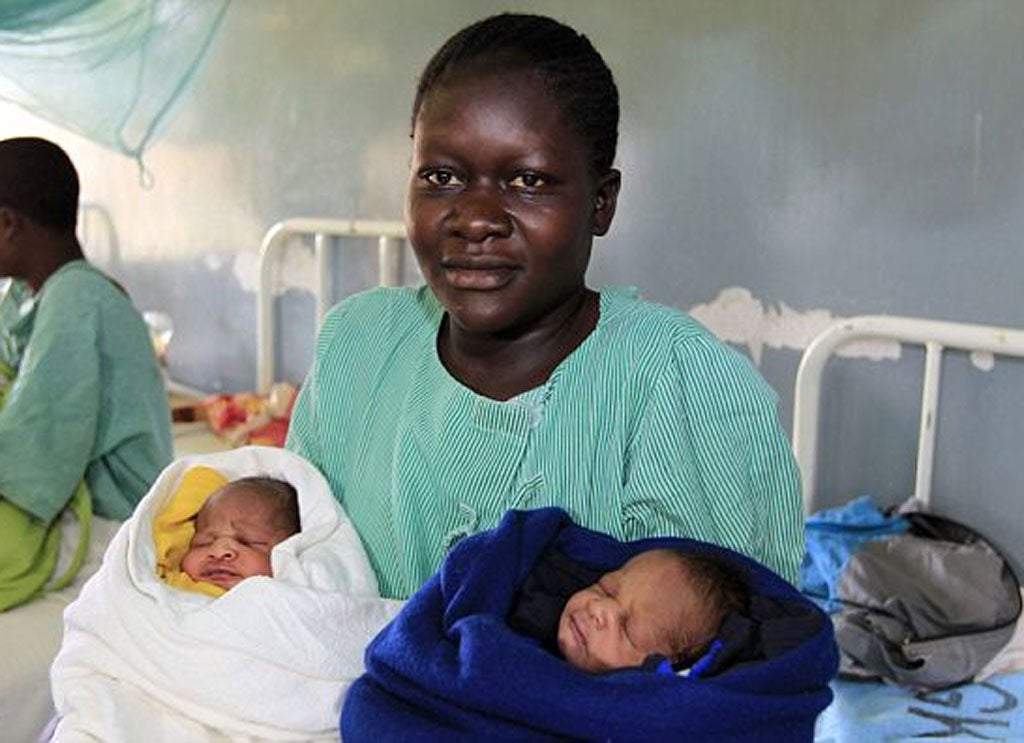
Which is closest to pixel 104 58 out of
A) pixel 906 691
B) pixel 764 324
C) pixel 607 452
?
pixel 764 324

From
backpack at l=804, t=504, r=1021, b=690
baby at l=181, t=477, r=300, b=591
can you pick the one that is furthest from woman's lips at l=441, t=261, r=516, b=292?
backpack at l=804, t=504, r=1021, b=690

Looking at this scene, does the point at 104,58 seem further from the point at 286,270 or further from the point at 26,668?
the point at 26,668

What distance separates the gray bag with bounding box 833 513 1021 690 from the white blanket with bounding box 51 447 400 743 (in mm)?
850

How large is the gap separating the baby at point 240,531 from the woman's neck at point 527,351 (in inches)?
10.1

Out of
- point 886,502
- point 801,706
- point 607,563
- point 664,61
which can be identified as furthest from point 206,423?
point 801,706

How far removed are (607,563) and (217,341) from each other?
2720 mm

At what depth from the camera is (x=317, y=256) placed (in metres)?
3.06

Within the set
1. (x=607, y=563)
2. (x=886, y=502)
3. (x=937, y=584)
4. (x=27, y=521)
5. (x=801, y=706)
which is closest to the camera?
(x=801, y=706)

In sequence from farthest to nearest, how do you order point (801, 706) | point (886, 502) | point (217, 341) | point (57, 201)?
point (217, 341)
point (57, 201)
point (886, 502)
point (801, 706)

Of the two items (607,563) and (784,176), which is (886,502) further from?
(607,563)

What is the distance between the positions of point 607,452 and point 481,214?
25 cm

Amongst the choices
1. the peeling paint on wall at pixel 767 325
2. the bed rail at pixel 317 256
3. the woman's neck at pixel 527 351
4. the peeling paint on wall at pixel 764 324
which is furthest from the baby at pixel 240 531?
the bed rail at pixel 317 256

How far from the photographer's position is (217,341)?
11.7 feet

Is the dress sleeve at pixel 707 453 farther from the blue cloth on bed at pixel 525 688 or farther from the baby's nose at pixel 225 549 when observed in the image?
the baby's nose at pixel 225 549
